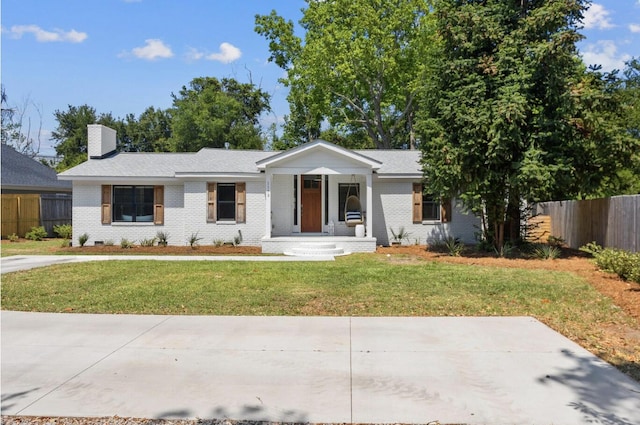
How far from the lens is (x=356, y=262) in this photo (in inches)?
502

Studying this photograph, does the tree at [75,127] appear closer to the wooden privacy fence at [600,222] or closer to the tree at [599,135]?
the wooden privacy fence at [600,222]

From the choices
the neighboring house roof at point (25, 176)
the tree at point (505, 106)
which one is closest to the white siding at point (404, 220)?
the tree at point (505, 106)

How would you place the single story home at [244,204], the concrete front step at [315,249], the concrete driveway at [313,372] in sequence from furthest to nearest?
1. the single story home at [244,204]
2. the concrete front step at [315,249]
3. the concrete driveway at [313,372]

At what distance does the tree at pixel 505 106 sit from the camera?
12.1 m

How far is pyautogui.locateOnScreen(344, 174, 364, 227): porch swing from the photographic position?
16.7m

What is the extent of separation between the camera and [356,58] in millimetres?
28109

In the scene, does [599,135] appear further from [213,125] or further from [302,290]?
[213,125]

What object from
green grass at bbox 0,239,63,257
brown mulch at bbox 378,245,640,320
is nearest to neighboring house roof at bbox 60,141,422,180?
green grass at bbox 0,239,63,257

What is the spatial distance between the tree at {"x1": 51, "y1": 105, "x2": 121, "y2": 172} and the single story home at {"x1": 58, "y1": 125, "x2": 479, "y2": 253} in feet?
107

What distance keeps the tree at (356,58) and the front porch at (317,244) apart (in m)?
13.2

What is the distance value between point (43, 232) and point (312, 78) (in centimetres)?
1820

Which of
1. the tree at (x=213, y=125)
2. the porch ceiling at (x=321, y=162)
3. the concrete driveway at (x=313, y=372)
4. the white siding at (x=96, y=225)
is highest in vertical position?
the tree at (x=213, y=125)

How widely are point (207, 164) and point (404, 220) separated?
787 cm

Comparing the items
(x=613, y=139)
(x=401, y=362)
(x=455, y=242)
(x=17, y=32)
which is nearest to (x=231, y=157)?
(x=17, y=32)
